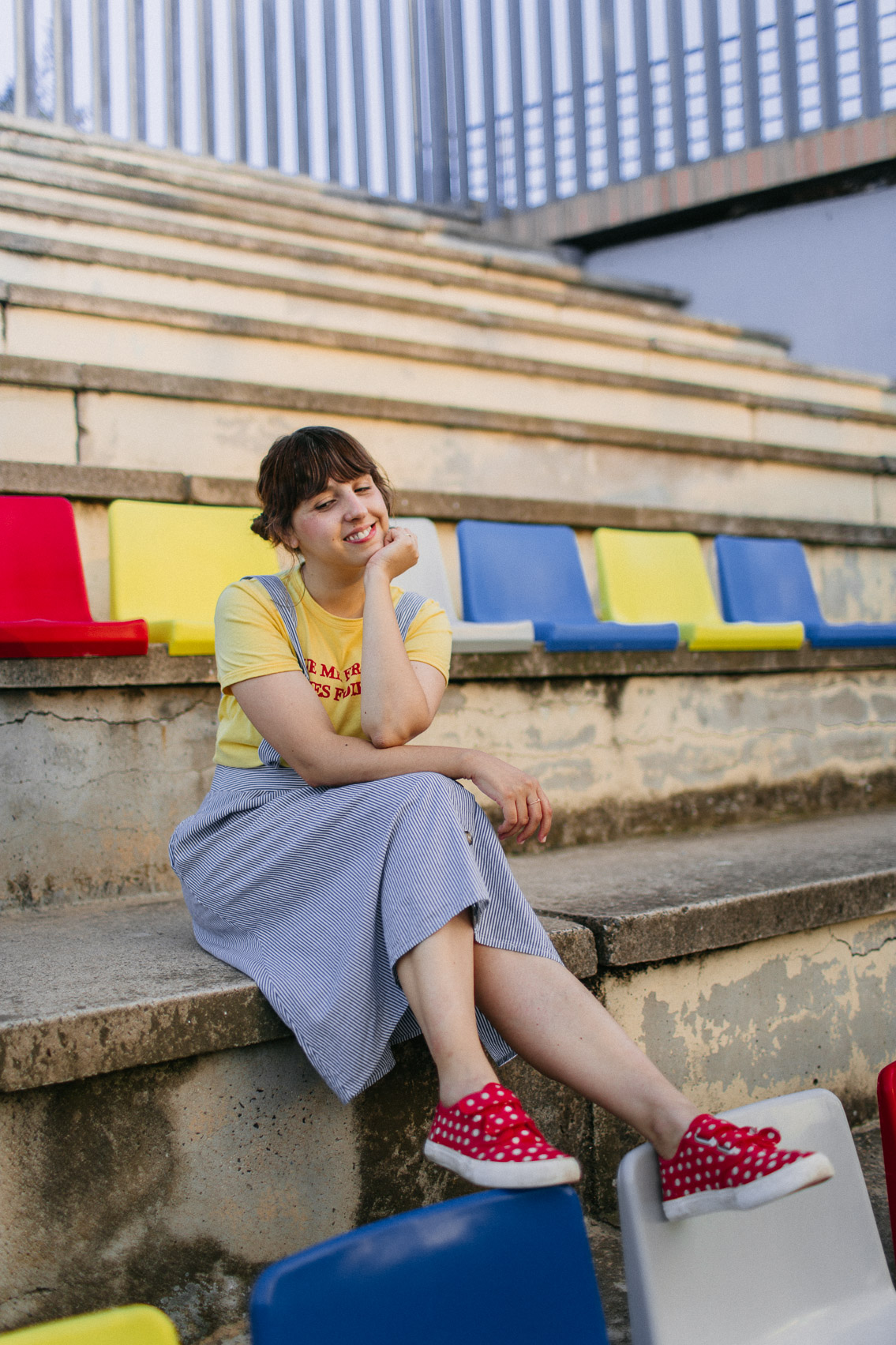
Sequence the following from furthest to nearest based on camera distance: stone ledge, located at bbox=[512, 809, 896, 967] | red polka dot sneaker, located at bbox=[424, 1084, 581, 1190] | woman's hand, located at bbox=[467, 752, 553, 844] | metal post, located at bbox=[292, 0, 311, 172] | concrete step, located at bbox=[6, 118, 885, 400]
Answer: metal post, located at bbox=[292, 0, 311, 172], concrete step, located at bbox=[6, 118, 885, 400], stone ledge, located at bbox=[512, 809, 896, 967], woman's hand, located at bbox=[467, 752, 553, 844], red polka dot sneaker, located at bbox=[424, 1084, 581, 1190]

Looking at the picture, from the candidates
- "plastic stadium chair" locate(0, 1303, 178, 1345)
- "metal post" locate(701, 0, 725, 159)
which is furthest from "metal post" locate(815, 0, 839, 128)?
"plastic stadium chair" locate(0, 1303, 178, 1345)

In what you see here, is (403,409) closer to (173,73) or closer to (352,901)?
(352,901)

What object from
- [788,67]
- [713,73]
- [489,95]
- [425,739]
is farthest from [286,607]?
[489,95]

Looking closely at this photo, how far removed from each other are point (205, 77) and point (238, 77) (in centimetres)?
27

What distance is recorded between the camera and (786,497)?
143 inches

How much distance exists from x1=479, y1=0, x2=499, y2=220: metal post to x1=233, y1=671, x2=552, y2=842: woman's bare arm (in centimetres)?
587

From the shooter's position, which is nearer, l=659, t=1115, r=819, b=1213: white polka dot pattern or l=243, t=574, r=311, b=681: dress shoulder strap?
l=659, t=1115, r=819, b=1213: white polka dot pattern

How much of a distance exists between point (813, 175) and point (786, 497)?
2398 millimetres

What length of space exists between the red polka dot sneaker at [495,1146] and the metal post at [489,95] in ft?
20.9

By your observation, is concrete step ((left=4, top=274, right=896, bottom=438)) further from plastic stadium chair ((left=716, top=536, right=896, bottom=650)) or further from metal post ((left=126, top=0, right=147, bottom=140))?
metal post ((left=126, top=0, right=147, bottom=140))

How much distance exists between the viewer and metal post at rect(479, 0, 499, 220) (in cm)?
660

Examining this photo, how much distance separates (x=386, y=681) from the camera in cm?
150

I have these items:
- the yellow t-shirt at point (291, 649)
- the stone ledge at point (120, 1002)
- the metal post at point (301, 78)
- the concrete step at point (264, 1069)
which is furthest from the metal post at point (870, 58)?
the stone ledge at point (120, 1002)

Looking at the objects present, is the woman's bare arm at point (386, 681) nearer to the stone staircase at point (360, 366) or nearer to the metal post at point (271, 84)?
the stone staircase at point (360, 366)
